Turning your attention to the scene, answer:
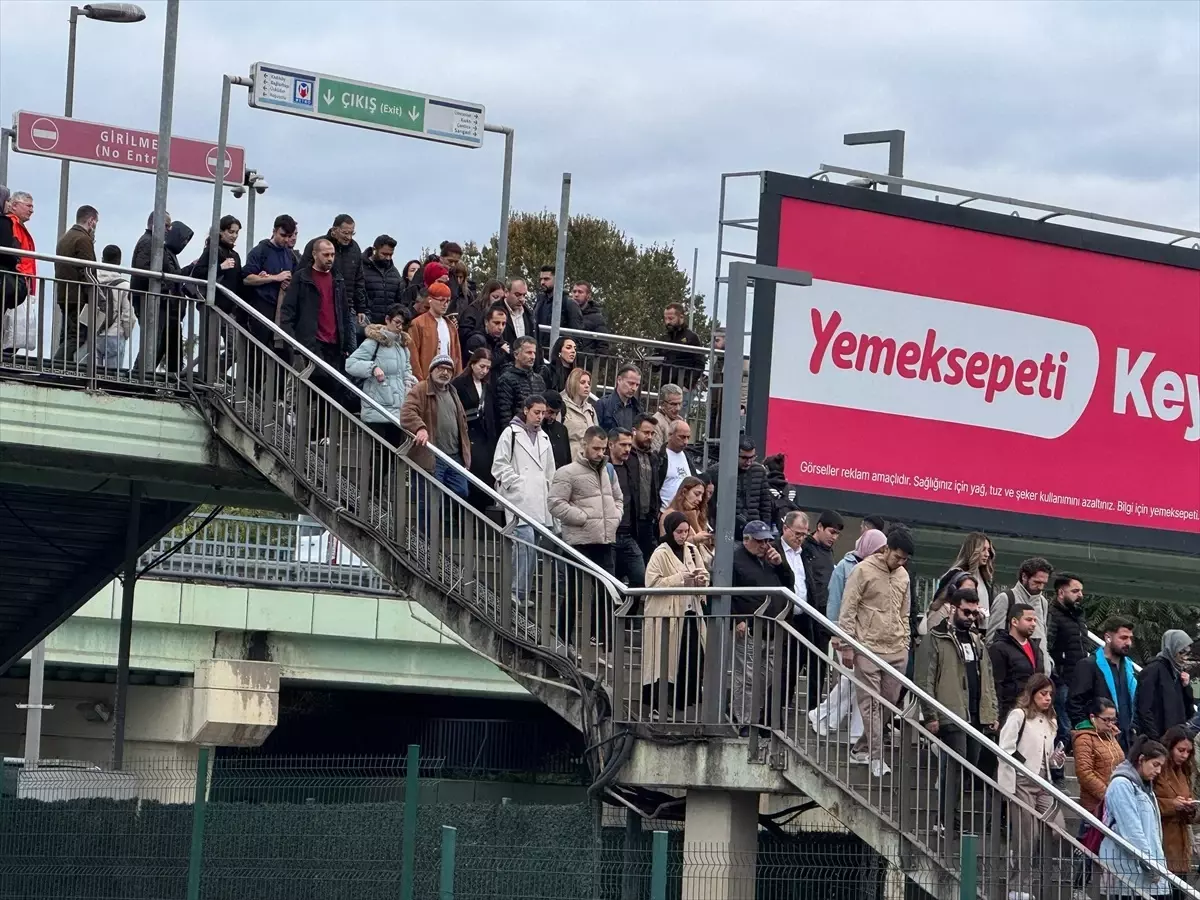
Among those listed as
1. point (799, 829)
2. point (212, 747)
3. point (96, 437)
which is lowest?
point (212, 747)

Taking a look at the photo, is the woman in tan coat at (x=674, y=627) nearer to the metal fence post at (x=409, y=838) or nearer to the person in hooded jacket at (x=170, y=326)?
the metal fence post at (x=409, y=838)

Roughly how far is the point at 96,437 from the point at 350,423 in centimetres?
220

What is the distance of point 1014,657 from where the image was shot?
1467 cm

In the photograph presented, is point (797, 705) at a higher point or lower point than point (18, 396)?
lower

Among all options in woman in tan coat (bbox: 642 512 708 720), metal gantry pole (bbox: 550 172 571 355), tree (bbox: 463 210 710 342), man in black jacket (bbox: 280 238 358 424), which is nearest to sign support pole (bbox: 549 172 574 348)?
metal gantry pole (bbox: 550 172 571 355)

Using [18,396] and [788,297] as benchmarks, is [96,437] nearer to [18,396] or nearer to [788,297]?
[18,396]

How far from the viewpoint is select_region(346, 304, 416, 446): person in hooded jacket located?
16.5m

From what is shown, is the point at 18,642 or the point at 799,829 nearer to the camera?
the point at 799,829

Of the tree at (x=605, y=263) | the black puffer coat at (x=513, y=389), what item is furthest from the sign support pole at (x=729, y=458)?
the tree at (x=605, y=263)

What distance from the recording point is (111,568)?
22.2 metres

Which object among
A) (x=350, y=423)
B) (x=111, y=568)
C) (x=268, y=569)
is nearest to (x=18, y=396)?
(x=350, y=423)

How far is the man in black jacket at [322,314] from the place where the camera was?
17.0 metres

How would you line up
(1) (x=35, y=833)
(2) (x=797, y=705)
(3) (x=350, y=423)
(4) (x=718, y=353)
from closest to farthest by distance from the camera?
(2) (x=797, y=705) → (1) (x=35, y=833) → (3) (x=350, y=423) → (4) (x=718, y=353)

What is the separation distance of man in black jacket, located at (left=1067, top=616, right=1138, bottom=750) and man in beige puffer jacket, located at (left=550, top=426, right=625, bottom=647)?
3.31 metres
